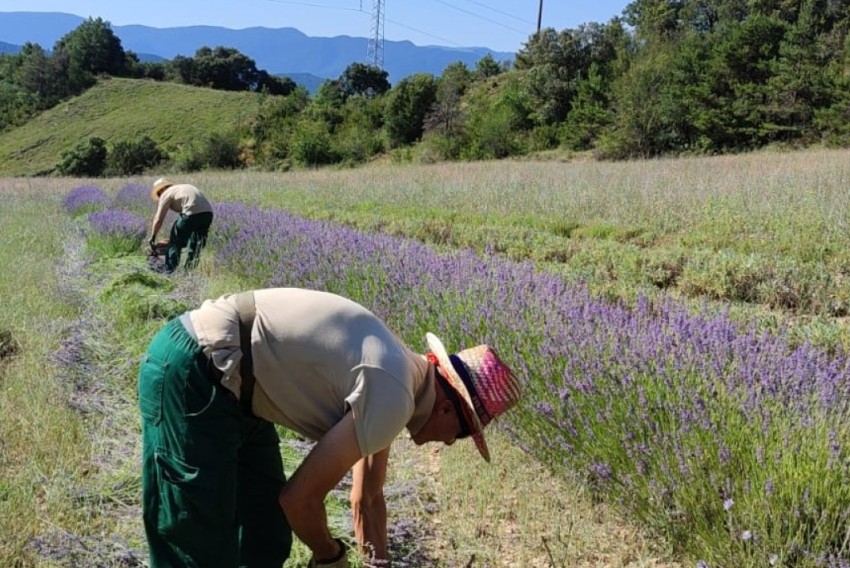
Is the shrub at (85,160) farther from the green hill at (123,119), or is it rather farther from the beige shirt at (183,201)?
the beige shirt at (183,201)

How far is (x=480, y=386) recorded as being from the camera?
5.24ft

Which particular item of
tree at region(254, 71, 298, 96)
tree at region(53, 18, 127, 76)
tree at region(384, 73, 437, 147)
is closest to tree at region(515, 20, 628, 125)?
tree at region(384, 73, 437, 147)

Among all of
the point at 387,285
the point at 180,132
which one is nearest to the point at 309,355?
the point at 387,285

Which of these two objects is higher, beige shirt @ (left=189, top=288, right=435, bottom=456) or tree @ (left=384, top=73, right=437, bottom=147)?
tree @ (left=384, top=73, right=437, bottom=147)

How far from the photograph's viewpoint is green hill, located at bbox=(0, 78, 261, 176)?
141 feet

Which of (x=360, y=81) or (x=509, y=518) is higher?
(x=360, y=81)

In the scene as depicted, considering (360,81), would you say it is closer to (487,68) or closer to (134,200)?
(487,68)

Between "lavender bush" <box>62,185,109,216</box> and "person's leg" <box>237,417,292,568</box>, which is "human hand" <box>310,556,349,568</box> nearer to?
"person's leg" <box>237,417,292,568</box>

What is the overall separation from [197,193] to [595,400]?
5323 mm

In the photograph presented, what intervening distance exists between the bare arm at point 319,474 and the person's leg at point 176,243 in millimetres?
5357

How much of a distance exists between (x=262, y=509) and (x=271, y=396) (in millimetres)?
571

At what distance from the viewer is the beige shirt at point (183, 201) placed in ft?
21.6

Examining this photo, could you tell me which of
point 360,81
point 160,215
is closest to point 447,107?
point 360,81

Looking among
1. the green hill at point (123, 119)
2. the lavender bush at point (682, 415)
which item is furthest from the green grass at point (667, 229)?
the green hill at point (123, 119)
